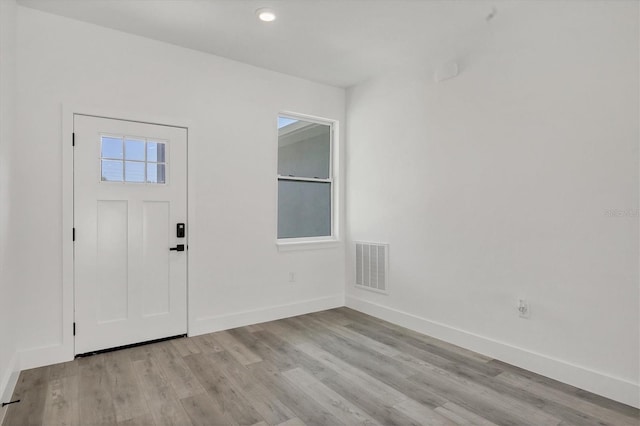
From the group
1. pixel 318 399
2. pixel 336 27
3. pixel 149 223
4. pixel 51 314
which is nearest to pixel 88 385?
pixel 51 314

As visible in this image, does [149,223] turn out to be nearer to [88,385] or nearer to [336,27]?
[88,385]

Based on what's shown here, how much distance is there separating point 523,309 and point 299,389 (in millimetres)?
1851

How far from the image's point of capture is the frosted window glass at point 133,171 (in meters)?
3.31

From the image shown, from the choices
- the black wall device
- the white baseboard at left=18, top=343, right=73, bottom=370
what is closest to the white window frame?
the black wall device

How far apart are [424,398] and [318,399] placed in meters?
0.71

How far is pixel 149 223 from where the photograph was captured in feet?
11.2

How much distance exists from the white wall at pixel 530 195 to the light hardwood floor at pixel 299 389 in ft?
1.13

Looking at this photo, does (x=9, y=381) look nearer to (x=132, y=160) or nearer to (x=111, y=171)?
(x=111, y=171)

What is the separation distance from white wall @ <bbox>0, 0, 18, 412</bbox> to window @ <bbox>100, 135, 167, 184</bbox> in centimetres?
65

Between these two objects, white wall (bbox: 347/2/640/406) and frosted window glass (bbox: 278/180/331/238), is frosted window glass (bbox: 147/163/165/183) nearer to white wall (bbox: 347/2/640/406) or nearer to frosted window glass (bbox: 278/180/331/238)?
frosted window glass (bbox: 278/180/331/238)

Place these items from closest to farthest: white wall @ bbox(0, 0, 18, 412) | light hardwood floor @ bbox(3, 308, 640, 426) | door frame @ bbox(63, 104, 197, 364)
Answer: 1. light hardwood floor @ bbox(3, 308, 640, 426)
2. white wall @ bbox(0, 0, 18, 412)
3. door frame @ bbox(63, 104, 197, 364)

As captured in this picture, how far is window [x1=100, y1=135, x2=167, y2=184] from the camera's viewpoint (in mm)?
3223

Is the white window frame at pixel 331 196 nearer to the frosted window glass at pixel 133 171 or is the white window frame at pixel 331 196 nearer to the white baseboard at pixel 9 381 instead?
the frosted window glass at pixel 133 171

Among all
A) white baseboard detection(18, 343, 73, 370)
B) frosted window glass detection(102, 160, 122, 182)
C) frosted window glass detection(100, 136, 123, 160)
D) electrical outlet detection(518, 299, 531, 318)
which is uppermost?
frosted window glass detection(100, 136, 123, 160)
